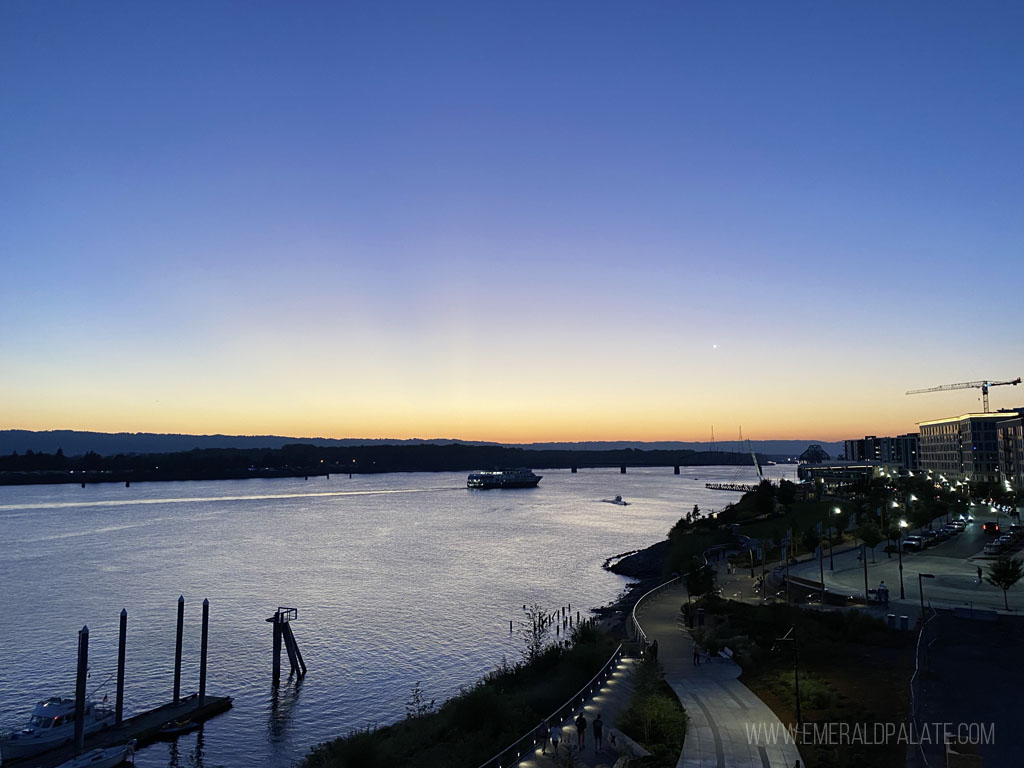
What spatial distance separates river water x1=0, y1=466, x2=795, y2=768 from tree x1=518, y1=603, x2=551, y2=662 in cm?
155

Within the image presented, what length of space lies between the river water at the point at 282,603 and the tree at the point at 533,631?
1.55 m

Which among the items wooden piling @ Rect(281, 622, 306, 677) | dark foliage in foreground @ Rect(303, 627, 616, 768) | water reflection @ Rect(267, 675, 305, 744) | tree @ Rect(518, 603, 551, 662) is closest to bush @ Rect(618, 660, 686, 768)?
dark foliage in foreground @ Rect(303, 627, 616, 768)

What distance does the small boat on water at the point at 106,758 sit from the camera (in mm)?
29984

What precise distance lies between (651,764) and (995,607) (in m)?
27.7

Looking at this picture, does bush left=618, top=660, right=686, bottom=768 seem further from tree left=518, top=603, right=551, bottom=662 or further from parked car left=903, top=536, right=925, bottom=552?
parked car left=903, top=536, right=925, bottom=552

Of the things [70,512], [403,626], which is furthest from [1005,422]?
[70,512]

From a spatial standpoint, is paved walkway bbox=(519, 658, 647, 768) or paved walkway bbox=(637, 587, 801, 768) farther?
paved walkway bbox=(519, 658, 647, 768)

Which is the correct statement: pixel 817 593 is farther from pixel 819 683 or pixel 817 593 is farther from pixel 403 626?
pixel 403 626

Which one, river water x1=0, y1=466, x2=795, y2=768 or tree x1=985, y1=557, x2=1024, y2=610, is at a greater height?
tree x1=985, y1=557, x2=1024, y2=610

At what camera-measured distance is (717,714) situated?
83.5 feet

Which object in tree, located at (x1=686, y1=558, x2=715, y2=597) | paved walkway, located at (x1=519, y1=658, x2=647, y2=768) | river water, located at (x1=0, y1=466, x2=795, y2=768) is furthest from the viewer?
tree, located at (x1=686, y1=558, x2=715, y2=597)

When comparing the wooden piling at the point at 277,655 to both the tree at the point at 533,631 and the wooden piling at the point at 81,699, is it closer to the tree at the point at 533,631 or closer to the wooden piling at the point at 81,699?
the wooden piling at the point at 81,699

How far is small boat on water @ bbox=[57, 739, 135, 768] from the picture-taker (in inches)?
1180

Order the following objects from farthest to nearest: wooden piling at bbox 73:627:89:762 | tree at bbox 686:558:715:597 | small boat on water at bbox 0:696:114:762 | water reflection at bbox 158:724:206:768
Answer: tree at bbox 686:558:715:597 → water reflection at bbox 158:724:206:768 → wooden piling at bbox 73:627:89:762 → small boat on water at bbox 0:696:114:762
